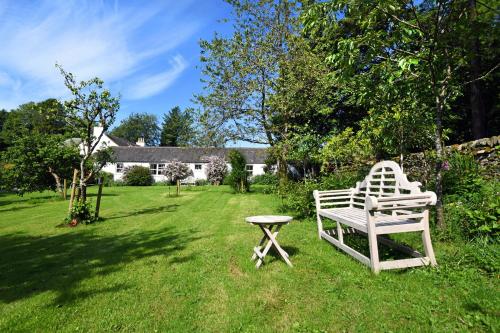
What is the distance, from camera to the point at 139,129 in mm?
85438

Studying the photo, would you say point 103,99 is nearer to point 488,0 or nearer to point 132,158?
point 488,0

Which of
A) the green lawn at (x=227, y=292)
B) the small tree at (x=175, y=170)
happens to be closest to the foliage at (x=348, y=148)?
the green lawn at (x=227, y=292)

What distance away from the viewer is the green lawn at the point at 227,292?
2.96 metres

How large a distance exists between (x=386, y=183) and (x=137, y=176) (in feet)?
113

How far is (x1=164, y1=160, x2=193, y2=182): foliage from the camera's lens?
37375mm

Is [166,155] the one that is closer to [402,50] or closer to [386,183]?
[386,183]

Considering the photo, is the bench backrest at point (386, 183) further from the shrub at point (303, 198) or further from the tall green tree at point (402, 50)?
the shrub at point (303, 198)

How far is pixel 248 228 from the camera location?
7.89m

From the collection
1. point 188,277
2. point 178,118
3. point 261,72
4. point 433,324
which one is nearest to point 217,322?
point 188,277

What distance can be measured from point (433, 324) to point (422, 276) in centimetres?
113

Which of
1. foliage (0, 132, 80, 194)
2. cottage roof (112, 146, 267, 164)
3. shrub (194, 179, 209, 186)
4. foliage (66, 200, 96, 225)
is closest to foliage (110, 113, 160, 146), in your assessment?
cottage roof (112, 146, 267, 164)

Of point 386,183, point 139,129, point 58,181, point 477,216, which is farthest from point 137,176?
point 139,129

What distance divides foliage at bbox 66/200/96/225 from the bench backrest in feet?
26.3

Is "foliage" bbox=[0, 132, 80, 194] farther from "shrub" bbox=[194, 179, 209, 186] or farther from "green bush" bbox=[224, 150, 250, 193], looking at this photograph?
"shrub" bbox=[194, 179, 209, 186]
